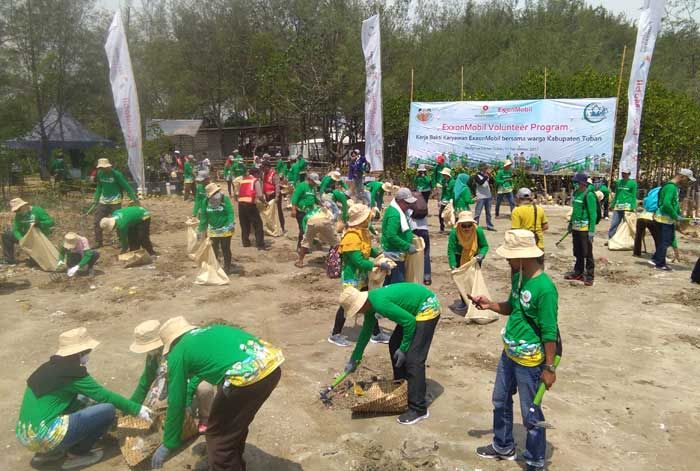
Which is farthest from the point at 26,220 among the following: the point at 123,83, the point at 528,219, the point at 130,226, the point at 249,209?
the point at 528,219

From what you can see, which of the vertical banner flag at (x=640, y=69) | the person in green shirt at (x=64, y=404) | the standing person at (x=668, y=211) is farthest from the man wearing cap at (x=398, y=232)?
the vertical banner flag at (x=640, y=69)

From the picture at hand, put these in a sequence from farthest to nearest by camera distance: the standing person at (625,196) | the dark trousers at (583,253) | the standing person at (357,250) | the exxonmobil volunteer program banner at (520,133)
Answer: the exxonmobil volunteer program banner at (520,133)
the standing person at (625,196)
the dark trousers at (583,253)
the standing person at (357,250)

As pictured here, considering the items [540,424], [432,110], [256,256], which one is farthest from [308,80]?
[540,424]

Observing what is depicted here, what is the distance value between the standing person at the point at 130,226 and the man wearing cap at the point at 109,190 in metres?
0.50

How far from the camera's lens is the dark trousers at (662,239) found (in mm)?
8918

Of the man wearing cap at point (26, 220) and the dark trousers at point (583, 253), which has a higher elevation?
the man wearing cap at point (26, 220)

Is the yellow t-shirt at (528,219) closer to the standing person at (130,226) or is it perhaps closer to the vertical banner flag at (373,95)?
the standing person at (130,226)

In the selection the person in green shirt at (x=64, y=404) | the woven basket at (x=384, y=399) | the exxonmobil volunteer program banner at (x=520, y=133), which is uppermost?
the exxonmobil volunteer program banner at (x=520, y=133)

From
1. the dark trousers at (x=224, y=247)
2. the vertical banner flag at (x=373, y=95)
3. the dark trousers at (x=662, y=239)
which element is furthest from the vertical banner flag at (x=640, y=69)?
the dark trousers at (x=224, y=247)

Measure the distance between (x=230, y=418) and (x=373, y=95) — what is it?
12.5m

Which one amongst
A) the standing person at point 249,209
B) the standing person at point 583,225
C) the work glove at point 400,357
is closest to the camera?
the work glove at point 400,357

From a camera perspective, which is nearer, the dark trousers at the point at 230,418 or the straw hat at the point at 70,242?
the dark trousers at the point at 230,418

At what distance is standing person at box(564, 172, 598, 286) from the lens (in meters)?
7.95

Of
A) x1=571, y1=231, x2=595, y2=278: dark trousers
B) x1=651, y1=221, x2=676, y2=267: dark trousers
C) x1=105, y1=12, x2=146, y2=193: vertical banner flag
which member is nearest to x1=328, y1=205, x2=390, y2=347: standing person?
x1=571, y1=231, x2=595, y2=278: dark trousers
